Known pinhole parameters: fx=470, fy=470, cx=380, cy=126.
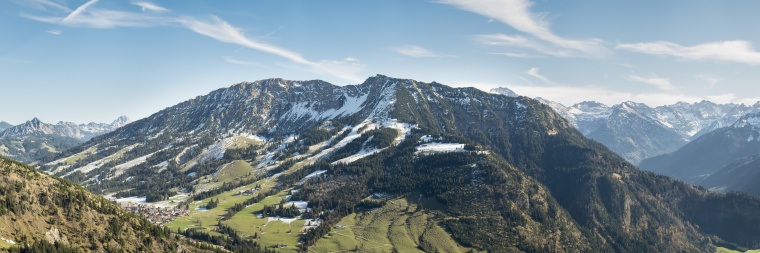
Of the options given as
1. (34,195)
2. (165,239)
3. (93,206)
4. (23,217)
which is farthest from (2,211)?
(165,239)

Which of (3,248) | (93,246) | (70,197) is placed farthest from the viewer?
(70,197)

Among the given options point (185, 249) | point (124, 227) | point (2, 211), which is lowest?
point (185, 249)

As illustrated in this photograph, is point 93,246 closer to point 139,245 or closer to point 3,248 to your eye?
point 139,245

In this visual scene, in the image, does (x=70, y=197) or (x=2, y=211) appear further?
(x=70, y=197)

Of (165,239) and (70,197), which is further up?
(70,197)

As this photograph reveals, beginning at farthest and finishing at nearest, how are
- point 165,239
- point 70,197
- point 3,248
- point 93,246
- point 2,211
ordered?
point 165,239 < point 70,197 < point 93,246 < point 2,211 < point 3,248

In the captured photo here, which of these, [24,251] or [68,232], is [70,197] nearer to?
[68,232]
